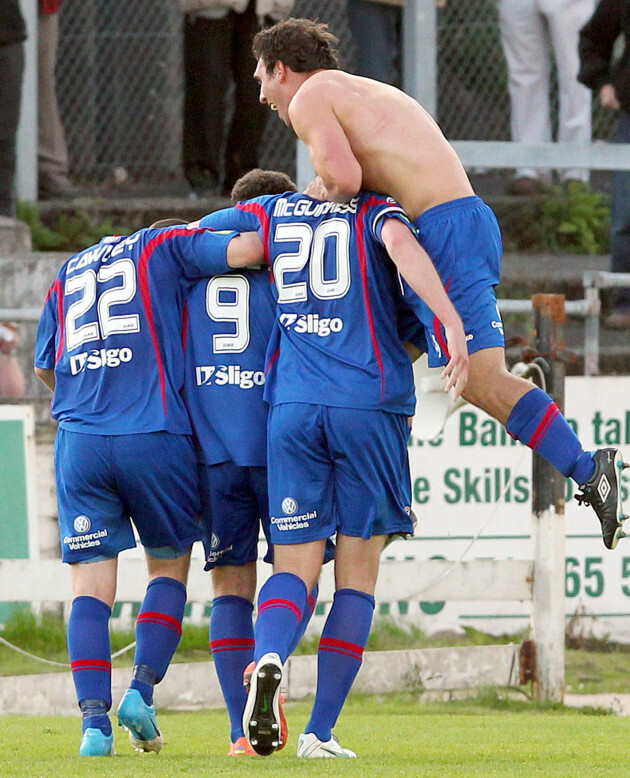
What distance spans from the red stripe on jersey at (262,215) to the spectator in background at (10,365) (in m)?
2.98

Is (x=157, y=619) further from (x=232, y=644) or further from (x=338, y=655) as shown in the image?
(x=338, y=655)

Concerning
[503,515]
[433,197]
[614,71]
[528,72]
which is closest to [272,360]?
[433,197]

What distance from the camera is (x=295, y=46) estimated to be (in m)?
4.91

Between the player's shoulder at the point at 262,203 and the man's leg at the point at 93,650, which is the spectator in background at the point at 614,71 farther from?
the man's leg at the point at 93,650

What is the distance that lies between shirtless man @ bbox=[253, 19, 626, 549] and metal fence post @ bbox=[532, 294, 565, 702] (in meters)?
2.21

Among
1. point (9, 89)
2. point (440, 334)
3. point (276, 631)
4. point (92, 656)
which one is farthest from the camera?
point (9, 89)

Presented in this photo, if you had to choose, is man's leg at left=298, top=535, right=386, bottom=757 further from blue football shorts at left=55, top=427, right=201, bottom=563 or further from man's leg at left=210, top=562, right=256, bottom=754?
blue football shorts at left=55, top=427, right=201, bottom=563

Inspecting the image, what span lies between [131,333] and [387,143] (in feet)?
3.45

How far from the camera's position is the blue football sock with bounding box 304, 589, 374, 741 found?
4.66 m

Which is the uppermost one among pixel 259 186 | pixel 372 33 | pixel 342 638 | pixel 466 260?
pixel 372 33

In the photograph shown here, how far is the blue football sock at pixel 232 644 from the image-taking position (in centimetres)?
499

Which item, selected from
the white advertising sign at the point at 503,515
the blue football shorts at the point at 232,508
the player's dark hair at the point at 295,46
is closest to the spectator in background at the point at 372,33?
the white advertising sign at the point at 503,515

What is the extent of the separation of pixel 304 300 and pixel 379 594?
8.70ft

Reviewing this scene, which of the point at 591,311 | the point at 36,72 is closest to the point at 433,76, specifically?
the point at 591,311
